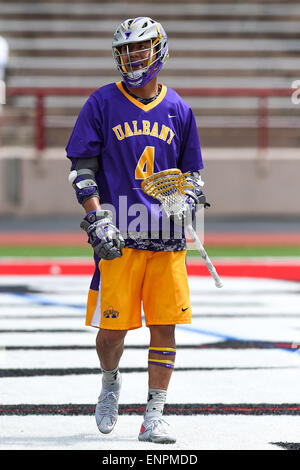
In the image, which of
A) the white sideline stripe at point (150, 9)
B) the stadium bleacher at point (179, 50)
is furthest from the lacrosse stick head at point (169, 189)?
the white sideline stripe at point (150, 9)

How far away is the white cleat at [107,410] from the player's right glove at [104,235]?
2.45 ft

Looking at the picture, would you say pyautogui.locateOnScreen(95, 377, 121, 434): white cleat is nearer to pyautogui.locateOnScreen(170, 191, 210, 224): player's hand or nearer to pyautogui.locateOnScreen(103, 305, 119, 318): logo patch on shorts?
pyautogui.locateOnScreen(103, 305, 119, 318): logo patch on shorts

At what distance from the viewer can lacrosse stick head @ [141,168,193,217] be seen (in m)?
4.98

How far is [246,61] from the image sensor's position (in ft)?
73.5

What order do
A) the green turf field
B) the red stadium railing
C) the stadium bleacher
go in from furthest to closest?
the stadium bleacher → the red stadium railing → the green turf field

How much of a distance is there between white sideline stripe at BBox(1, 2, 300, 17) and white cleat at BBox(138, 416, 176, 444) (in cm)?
1942

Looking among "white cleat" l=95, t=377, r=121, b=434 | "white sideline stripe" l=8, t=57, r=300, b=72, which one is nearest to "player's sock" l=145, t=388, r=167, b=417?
"white cleat" l=95, t=377, r=121, b=434

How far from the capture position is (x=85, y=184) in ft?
16.4

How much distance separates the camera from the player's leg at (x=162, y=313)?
501cm

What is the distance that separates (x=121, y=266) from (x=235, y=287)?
5850 millimetres

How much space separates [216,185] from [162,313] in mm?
11450

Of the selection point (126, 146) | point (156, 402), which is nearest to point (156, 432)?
point (156, 402)

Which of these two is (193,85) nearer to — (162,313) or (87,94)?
(87,94)
